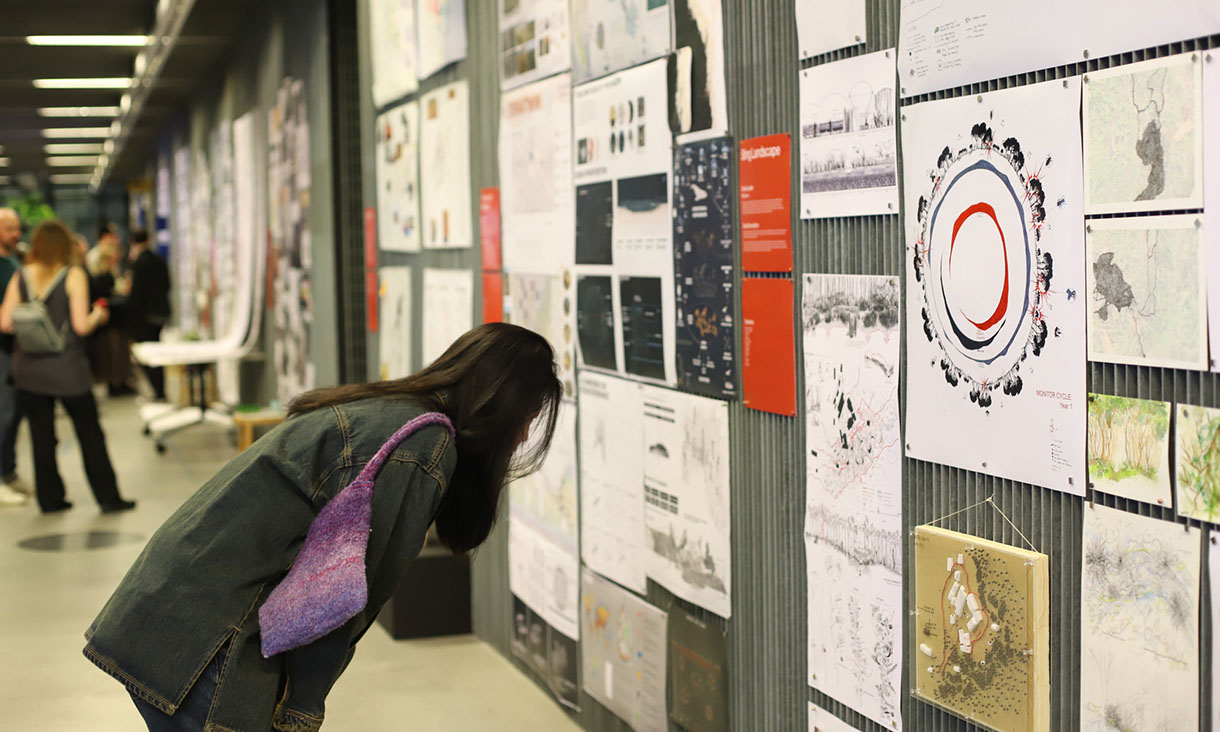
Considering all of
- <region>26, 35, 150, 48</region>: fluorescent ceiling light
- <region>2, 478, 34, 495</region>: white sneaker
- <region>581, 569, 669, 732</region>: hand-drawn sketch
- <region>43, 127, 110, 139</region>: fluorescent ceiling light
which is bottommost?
<region>2, 478, 34, 495</region>: white sneaker

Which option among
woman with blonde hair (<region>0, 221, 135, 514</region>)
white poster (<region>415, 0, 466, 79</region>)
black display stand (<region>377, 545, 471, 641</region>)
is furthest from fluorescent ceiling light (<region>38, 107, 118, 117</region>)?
black display stand (<region>377, 545, 471, 641</region>)

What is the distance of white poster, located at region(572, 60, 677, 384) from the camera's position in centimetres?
333

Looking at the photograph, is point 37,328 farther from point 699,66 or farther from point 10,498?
point 699,66

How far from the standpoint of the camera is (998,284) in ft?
6.88

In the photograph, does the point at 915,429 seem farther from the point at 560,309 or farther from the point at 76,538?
the point at 76,538

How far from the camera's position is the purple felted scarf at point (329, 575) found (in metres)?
2.02

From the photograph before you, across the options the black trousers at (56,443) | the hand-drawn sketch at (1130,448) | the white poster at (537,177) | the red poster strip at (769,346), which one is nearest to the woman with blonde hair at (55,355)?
the black trousers at (56,443)

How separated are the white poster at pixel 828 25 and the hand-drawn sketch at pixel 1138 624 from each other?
1.05 m

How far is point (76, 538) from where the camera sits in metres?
6.87

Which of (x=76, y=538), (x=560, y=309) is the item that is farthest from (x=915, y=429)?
(x=76, y=538)

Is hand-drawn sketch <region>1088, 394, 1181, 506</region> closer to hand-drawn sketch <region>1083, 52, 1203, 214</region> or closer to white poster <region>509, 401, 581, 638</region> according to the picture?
hand-drawn sketch <region>1083, 52, 1203, 214</region>

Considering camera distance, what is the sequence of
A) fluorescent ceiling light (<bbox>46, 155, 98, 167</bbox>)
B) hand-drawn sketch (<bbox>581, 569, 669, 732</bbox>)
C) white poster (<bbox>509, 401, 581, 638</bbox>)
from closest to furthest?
hand-drawn sketch (<bbox>581, 569, 669, 732</bbox>)
white poster (<bbox>509, 401, 581, 638</bbox>)
fluorescent ceiling light (<bbox>46, 155, 98, 167</bbox>)

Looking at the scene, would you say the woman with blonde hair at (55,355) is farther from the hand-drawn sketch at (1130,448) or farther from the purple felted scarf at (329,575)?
the hand-drawn sketch at (1130,448)

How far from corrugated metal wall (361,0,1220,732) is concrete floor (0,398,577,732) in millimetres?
642
